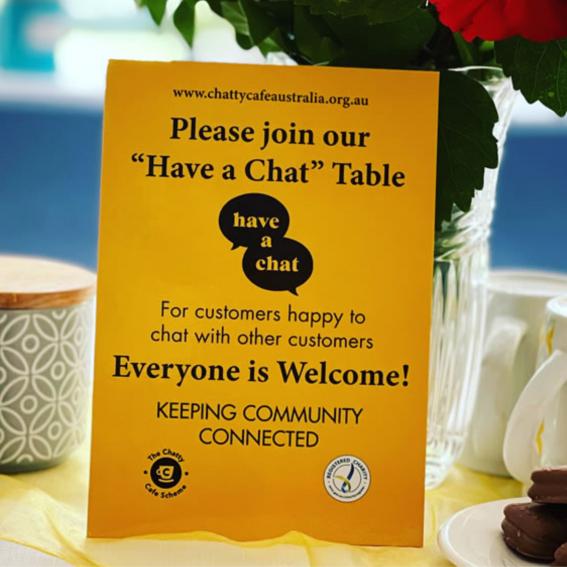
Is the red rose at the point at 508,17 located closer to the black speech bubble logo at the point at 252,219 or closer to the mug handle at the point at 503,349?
the black speech bubble logo at the point at 252,219

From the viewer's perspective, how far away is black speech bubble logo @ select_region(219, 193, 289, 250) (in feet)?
2.18

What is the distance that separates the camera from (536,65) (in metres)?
0.66

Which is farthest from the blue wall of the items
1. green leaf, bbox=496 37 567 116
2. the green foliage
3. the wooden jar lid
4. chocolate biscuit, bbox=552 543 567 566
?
chocolate biscuit, bbox=552 543 567 566

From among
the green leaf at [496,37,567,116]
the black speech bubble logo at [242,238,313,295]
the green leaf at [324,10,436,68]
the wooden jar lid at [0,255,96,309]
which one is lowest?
the wooden jar lid at [0,255,96,309]

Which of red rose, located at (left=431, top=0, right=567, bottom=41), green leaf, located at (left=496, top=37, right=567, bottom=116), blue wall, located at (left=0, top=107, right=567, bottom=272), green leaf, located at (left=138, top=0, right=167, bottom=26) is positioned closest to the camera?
red rose, located at (left=431, top=0, right=567, bottom=41)

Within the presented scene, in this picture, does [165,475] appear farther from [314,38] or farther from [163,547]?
[314,38]

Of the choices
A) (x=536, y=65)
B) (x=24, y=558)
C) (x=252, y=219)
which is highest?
(x=536, y=65)

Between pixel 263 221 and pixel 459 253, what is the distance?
20 cm

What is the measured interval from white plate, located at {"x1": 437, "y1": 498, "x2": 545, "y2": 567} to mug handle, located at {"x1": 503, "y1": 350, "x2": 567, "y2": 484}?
2.0 inches

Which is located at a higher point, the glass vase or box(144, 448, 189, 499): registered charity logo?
the glass vase

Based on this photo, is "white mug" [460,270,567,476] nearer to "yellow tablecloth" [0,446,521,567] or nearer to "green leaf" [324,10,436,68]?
"yellow tablecloth" [0,446,521,567]

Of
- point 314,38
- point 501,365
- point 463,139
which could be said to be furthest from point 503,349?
point 314,38

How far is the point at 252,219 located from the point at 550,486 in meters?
0.26

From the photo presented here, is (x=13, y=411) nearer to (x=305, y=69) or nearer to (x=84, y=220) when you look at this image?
(x=305, y=69)
